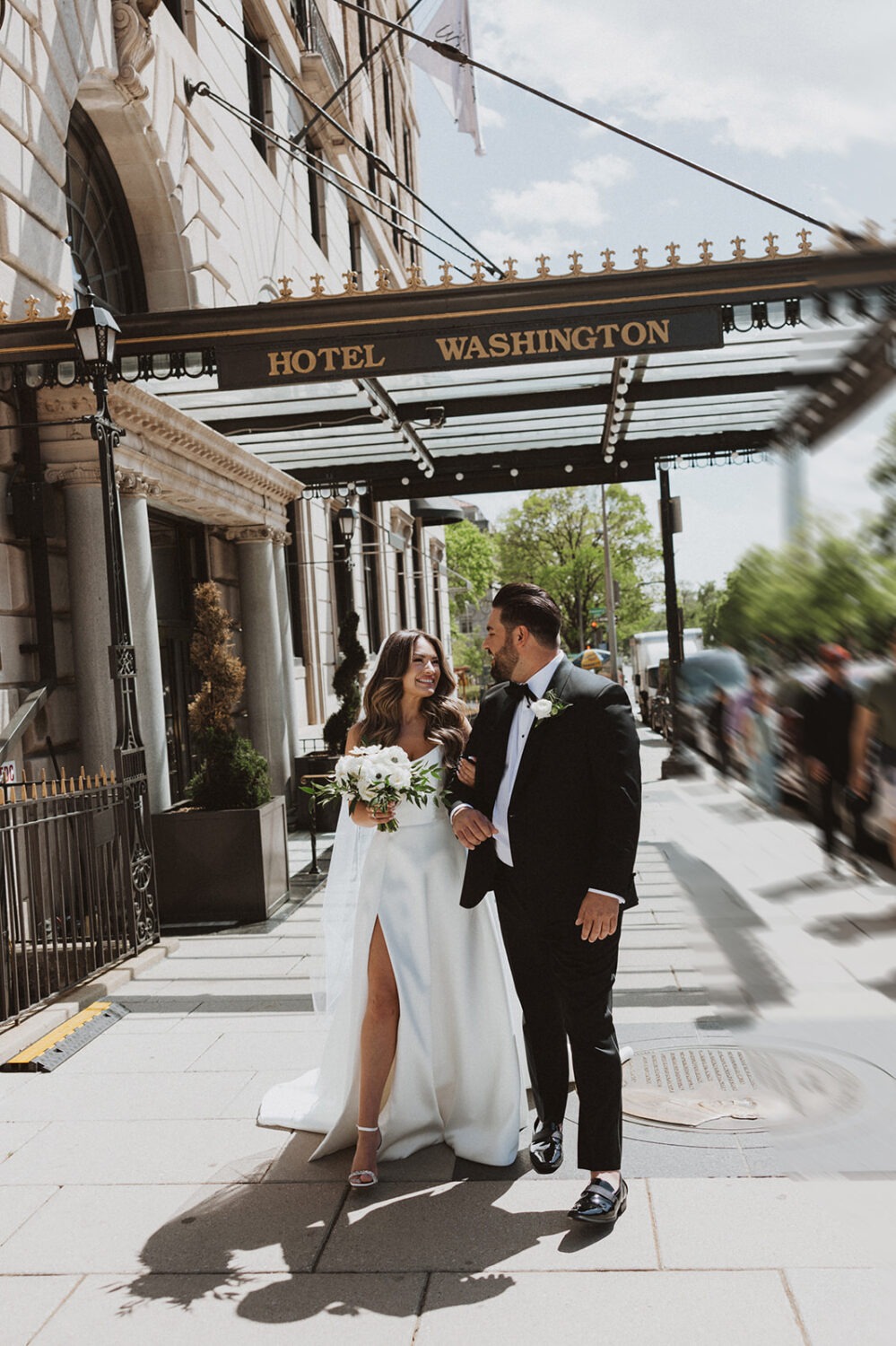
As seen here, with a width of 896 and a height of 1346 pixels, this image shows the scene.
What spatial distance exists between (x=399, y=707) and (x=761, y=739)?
3.71m

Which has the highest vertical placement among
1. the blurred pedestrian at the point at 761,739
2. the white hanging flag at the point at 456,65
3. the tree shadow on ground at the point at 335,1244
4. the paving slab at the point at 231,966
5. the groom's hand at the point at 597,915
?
the white hanging flag at the point at 456,65

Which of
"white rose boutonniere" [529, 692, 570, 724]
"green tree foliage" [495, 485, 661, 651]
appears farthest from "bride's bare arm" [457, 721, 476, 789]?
"green tree foliage" [495, 485, 661, 651]

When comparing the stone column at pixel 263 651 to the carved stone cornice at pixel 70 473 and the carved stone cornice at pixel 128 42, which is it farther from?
the carved stone cornice at pixel 128 42

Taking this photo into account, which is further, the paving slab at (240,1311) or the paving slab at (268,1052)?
the paving slab at (268,1052)

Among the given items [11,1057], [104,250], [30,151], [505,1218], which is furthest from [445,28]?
[505,1218]

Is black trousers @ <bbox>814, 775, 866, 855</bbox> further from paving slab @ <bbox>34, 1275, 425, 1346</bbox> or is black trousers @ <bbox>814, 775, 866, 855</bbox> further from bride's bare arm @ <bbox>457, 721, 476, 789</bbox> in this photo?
bride's bare arm @ <bbox>457, 721, 476, 789</bbox>

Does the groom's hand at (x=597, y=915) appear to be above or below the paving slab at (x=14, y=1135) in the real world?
above

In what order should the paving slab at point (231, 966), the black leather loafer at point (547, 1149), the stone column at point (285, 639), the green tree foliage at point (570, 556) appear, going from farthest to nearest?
the green tree foliage at point (570, 556), the stone column at point (285, 639), the paving slab at point (231, 966), the black leather loafer at point (547, 1149)

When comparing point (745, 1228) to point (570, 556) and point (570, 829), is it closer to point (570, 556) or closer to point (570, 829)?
point (570, 829)

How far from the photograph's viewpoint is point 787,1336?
294cm

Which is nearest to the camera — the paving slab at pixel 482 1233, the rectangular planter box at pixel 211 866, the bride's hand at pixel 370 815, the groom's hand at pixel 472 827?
the paving slab at pixel 482 1233

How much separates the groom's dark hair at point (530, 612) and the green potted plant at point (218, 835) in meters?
5.30

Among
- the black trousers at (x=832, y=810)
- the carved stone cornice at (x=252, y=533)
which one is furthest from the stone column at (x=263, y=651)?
the black trousers at (x=832, y=810)

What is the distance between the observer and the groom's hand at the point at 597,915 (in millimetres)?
3688
